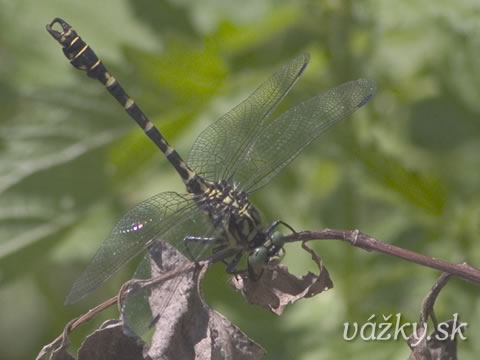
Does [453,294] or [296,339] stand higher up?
[296,339]

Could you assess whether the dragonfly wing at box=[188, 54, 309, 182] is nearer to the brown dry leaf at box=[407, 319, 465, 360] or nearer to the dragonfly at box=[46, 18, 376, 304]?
the dragonfly at box=[46, 18, 376, 304]

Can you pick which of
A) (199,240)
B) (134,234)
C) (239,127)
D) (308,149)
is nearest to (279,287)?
(199,240)

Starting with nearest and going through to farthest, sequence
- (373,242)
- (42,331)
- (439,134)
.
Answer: (373,242) → (439,134) → (42,331)

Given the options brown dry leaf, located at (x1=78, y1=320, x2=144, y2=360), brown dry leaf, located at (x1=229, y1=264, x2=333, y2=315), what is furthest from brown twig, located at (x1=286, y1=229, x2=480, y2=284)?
brown dry leaf, located at (x1=78, y1=320, x2=144, y2=360)

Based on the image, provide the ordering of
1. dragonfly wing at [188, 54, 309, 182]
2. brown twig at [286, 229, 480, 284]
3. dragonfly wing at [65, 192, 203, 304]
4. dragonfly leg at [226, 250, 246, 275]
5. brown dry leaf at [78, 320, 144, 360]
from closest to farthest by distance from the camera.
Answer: brown twig at [286, 229, 480, 284]
brown dry leaf at [78, 320, 144, 360]
dragonfly leg at [226, 250, 246, 275]
dragonfly wing at [65, 192, 203, 304]
dragonfly wing at [188, 54, 309, 182]

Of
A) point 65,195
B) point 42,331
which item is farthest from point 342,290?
point 42,331

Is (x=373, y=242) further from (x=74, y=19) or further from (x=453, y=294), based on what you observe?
(x=74, y=19)

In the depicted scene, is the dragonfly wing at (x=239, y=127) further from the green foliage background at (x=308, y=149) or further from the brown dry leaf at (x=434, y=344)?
the brown dry leaf at (x=434, y=344)
